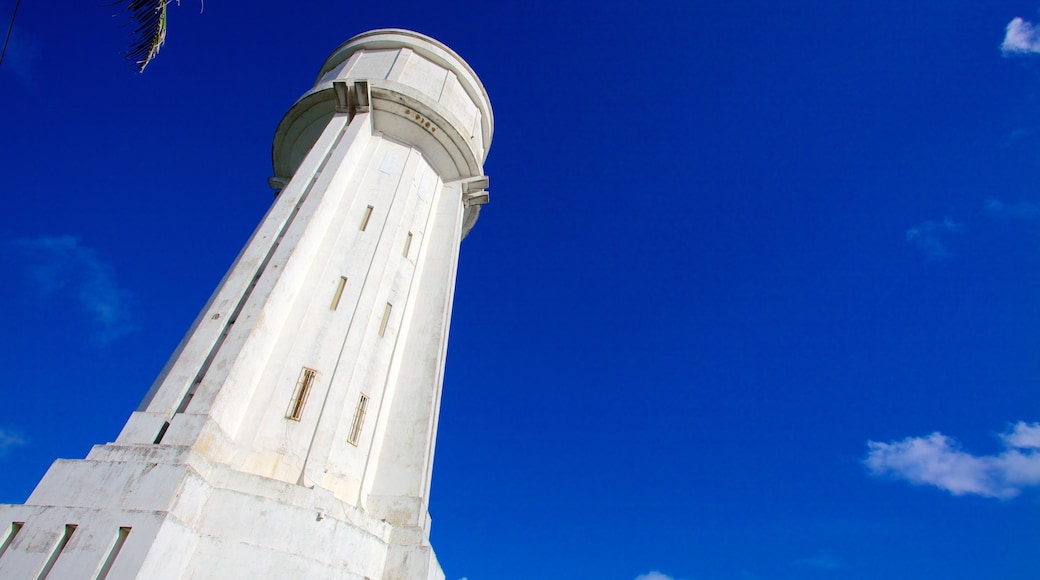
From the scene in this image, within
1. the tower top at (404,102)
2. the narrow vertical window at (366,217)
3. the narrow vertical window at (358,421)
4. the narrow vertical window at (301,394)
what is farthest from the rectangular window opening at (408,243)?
the narrow vertical window at (301,394)

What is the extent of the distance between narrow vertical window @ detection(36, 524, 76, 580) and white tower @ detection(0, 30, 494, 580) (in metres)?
0.02

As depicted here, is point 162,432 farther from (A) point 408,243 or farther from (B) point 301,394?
(A) point 408,243

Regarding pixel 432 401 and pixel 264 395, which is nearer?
pixel 264 395

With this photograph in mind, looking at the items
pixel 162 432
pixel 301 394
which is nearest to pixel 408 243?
pixel 301 394

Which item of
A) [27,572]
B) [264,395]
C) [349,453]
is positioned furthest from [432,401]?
[27,572]

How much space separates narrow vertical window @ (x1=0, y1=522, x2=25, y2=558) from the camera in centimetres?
836

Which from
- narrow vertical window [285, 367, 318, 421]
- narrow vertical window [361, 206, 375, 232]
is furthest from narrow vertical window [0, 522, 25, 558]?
narrow vertical window [361, 206, 375, 232]

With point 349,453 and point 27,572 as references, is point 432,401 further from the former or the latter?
point 27,572

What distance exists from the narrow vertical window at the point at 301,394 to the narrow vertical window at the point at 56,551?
4.02 m

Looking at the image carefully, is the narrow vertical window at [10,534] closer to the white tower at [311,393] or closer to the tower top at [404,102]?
the white tower at [311,393]

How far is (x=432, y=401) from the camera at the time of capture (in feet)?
46.6

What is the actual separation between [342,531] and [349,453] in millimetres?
2203

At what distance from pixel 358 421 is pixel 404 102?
10.5 metres

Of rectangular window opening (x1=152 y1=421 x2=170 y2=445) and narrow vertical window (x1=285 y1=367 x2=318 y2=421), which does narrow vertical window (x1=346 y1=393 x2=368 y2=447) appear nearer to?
narrow vertical window (x1=285 y1=367 x2=318 y2=421)
